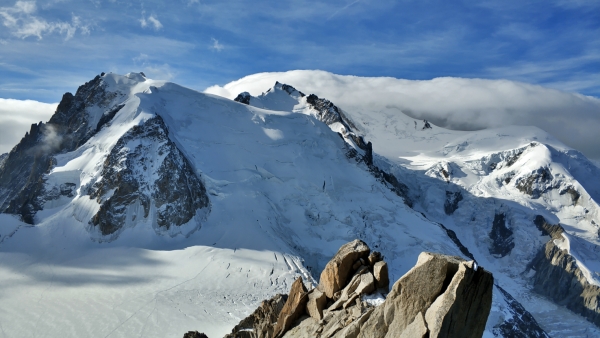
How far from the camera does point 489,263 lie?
12531 centimetres

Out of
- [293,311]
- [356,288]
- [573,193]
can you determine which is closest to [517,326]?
[573,193]

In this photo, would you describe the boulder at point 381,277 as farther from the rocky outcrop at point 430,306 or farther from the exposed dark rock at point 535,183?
the exposed dark rock at point 535,183

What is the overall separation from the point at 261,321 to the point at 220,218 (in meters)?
52.8

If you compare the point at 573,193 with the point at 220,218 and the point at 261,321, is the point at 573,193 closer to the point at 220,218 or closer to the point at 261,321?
the point at 220,218

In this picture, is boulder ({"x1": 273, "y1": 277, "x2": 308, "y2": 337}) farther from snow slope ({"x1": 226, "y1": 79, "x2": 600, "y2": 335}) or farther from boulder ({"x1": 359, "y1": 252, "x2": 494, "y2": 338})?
snow slope ({"x1": 226, "y1": 79, "x2": 600, "y2": 335})

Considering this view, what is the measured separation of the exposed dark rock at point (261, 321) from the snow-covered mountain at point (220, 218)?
19.2 m

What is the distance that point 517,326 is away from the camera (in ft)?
276

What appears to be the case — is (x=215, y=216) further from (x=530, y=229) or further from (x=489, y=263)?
(x=530, y=229)

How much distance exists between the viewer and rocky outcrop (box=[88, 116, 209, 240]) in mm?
83188

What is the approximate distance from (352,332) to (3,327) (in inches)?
2065

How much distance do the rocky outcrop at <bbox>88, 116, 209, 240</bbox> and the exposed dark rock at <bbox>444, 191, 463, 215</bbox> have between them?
Answer: 7846cm

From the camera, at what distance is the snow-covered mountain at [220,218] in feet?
215

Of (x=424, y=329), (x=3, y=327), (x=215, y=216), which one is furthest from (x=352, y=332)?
(x=215, y=216)

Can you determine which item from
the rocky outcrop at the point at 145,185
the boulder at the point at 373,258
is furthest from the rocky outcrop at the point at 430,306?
the rocky outcrop at the point at 145,185
